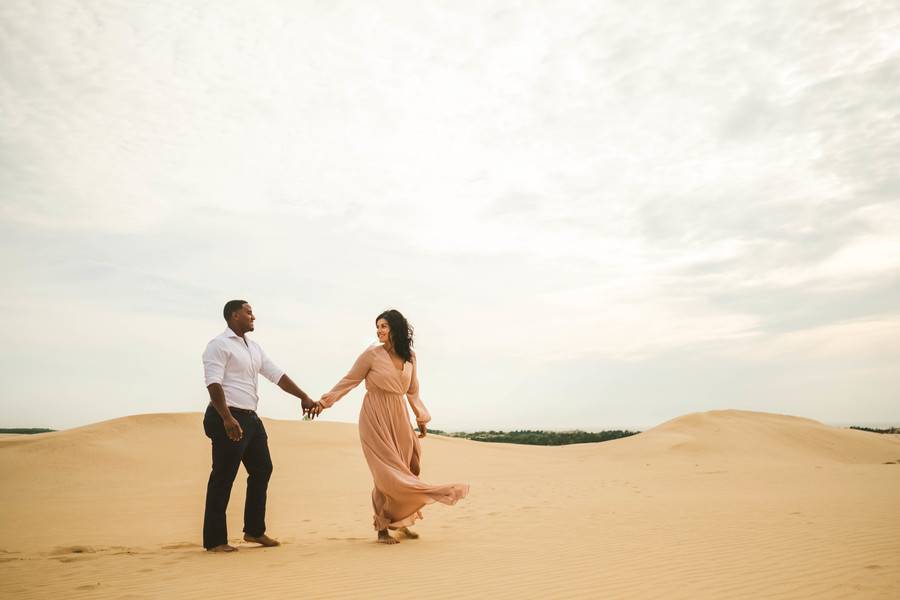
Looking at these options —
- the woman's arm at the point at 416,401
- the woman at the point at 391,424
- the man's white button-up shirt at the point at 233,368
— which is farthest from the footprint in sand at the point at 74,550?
the woman's arm at the point at 416,401

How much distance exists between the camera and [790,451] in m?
24.5

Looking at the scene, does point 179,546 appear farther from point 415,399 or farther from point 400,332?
point 400,332

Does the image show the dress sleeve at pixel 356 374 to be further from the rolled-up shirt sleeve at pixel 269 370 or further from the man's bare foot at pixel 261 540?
the man's bare foot at pixel 261 540

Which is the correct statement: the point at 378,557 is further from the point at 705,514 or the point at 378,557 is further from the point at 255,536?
the point at 705,514

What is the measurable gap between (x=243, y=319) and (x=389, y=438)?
2096mm

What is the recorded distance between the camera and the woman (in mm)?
6996

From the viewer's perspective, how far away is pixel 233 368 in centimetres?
680

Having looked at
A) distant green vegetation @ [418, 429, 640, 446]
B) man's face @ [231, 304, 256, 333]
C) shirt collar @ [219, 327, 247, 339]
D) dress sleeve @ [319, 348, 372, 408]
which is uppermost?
man's face @ [231, 304, 256, 333]

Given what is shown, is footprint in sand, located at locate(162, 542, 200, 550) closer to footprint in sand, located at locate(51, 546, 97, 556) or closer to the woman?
footprint in sand, located at locate(51, 546, 97, 556)

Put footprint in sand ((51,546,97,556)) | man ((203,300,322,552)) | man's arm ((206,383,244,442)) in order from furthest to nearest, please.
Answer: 1. footprint in sand ((51,546,97,556))
2. man ((203,300,322,552))
3. man's arm ((206,383,244,442))

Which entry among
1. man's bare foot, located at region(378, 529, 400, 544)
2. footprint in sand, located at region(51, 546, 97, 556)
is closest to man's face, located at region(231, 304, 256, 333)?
man's bare foot, located at region(378, 529, 400, 544)

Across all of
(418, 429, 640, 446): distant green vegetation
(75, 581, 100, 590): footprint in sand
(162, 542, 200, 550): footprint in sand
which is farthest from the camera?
(418, 429, 640, 446): distant green vegetation

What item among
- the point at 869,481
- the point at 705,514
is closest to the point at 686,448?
the point at 869,481

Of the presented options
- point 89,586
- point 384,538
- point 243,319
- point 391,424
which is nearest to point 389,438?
point 391,424
